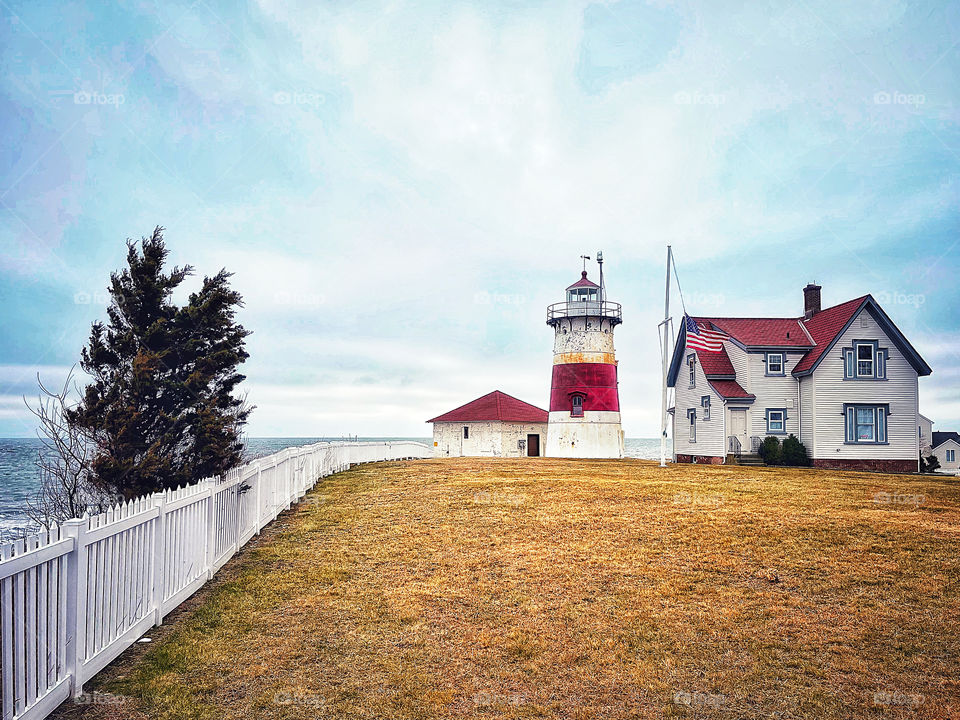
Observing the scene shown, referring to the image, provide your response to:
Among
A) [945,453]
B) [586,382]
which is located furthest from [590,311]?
[945,453]

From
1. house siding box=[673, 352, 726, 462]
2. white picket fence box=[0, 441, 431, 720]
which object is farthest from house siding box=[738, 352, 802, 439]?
white picket fence box=[0, 441, 431, 720]

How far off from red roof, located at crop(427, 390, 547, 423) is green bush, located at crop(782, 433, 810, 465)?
20617 mm

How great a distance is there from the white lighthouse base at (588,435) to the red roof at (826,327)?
41.2ft

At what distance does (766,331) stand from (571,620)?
99.0 ft

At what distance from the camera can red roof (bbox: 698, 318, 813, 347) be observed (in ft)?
113

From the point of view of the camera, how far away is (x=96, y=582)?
259 inches

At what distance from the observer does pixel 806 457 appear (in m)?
32.1

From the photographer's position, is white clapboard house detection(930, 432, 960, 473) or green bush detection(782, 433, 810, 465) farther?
white clapboard house detection(930, 432, 960, 473)

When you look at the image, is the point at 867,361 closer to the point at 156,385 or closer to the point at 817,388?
the point at 817,388

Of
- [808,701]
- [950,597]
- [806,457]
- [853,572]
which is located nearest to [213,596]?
[808,701]

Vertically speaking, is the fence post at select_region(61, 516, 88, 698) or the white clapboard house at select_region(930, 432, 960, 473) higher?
the fence post at select_region(61, 516, 88, 698)

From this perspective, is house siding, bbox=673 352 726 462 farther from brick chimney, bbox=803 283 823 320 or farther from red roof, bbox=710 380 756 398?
brick chimney, bbox=803 283 823 320

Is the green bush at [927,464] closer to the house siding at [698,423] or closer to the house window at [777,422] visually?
the house window at [777,422]

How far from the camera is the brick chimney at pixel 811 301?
37438mm
